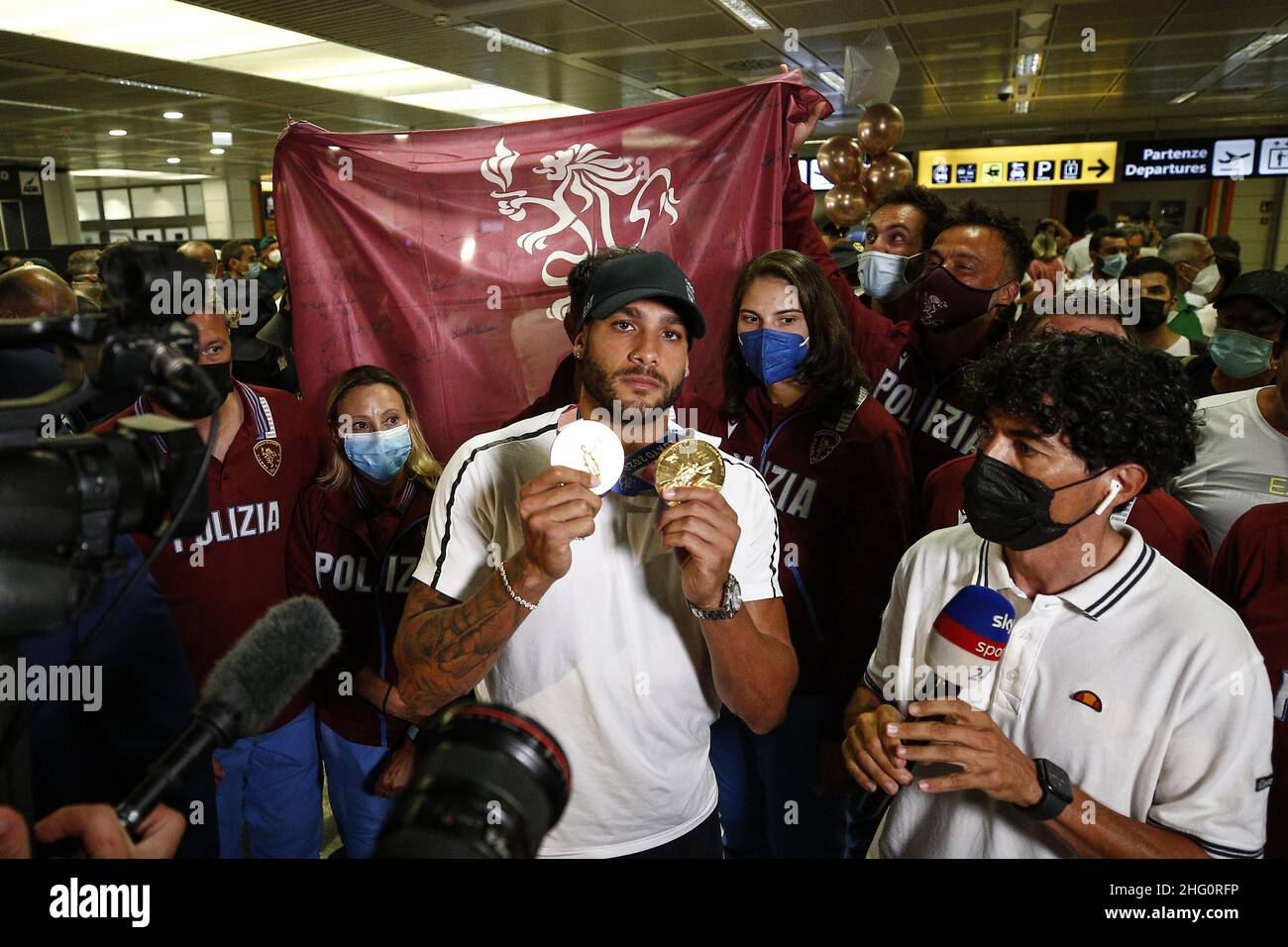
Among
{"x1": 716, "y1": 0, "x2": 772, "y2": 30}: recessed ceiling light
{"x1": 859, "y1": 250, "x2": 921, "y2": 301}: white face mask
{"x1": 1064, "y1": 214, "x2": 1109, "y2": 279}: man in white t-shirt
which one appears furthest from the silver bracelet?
{"x1": 1064, "y1": 214, "x2": 1109, "y2": 279}: man in white t-shirt

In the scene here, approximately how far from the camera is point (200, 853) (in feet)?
4.99

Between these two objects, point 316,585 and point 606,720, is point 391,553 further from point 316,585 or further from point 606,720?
point 606,720

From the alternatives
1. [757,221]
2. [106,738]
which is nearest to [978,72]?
[757,221]

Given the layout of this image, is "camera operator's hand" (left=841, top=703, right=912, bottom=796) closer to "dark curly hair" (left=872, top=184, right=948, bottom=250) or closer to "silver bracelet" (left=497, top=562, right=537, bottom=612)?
"silver bracelet" (left=497, top=562, right=537, bottom=612)

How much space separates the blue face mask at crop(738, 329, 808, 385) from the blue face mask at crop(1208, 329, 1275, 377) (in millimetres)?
1690

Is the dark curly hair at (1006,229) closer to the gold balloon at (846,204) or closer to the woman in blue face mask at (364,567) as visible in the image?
the woman in blue face mask at (364,567)

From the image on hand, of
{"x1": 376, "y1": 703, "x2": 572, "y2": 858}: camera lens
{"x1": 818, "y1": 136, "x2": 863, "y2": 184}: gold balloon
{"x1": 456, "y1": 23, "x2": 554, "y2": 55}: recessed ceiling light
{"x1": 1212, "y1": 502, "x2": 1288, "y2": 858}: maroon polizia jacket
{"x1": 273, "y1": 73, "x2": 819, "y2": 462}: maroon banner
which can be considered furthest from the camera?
{"x1": 456, "y1": 23, "x2": 554, "y2": 55}: recessed ceiling light

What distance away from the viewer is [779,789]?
225 centimetres

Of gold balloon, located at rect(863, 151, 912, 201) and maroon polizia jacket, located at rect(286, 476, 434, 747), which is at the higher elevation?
gold balloon, located at rect(863, 151, 912, 201)

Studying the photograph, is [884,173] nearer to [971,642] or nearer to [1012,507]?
[1012,507]

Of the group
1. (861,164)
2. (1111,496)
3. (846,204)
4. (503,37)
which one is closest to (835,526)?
(1111,496)

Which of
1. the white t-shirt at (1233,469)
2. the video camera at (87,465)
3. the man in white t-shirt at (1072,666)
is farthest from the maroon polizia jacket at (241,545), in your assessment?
the white t-shirt at (1233,469)

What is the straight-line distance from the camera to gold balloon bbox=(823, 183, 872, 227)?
5.73m

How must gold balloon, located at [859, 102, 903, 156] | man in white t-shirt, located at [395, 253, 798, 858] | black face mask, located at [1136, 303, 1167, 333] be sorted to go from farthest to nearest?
gold balloon, located at [859, 102, 903, 156], black face mask, located at [1136, 303, 1167, 333], man in white t-shirt, located at [395, 253, 798, 858]
